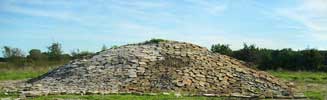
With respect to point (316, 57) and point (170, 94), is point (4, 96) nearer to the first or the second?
point (170, 94)

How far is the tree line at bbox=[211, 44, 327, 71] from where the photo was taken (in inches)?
1663

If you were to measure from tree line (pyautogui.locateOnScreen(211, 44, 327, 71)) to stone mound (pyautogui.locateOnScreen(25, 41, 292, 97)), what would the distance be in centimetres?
1687

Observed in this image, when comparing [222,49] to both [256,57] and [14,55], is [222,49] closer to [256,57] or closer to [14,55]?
[256,57]

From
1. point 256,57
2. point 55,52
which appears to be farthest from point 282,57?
point 55,52

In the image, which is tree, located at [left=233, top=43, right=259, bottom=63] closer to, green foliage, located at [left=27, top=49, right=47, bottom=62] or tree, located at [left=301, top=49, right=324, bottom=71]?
tree, located at [left=301, top=49, right=324, bottom=71]

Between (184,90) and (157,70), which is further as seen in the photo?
(157,70)

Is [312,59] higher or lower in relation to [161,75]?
higher

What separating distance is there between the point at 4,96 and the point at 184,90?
22.3 feet

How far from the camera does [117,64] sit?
77.9 feet

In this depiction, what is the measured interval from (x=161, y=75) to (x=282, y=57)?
940 inches

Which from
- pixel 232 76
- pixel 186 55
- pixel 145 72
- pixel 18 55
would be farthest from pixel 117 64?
pixel 18 55

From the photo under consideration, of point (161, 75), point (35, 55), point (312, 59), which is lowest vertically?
point (161, 75)

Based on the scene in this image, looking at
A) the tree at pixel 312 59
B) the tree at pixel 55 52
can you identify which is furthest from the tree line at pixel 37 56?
the tree at pixel 312 59

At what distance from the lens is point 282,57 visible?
44.1 m
